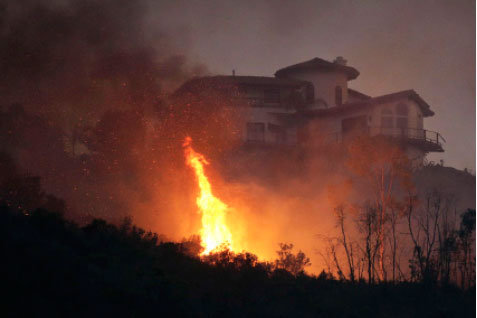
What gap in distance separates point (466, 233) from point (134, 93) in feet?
66.6

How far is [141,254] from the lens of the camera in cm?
2033

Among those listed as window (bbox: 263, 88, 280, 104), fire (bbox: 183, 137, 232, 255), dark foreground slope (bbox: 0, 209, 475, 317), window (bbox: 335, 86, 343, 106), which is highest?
window (bbox: 335, 86, 343, 106)

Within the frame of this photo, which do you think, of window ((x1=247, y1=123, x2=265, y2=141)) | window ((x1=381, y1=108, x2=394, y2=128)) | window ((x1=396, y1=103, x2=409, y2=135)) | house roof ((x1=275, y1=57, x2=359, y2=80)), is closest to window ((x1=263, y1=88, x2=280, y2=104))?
window ((x1=247, y1=123, x2=265, y2=141))

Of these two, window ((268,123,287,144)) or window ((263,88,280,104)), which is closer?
window ((268,123,287,144))

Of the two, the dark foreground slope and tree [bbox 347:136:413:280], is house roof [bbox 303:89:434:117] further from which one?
the dark foreground slope

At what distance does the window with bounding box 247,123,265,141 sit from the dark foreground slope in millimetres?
26345

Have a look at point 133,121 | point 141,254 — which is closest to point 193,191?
point 133,121

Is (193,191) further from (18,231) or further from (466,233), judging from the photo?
(18,231)

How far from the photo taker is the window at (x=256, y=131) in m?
51.5

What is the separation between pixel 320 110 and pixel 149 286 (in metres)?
37.0

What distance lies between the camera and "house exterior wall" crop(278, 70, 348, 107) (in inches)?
2169

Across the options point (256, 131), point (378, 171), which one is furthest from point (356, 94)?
point (378, 171)

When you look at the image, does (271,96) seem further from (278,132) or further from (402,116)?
A: (402,116)

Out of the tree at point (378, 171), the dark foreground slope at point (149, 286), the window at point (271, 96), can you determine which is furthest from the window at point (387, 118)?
the dark foreground slope at point (149, 286)
